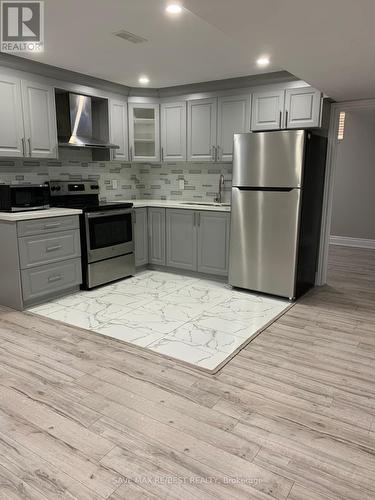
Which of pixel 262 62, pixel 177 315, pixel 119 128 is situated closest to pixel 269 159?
pixel 262 62

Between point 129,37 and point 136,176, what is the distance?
2.63 m

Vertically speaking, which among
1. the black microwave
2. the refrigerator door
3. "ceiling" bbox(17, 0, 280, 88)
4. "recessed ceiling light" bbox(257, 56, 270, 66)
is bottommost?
the black microwave

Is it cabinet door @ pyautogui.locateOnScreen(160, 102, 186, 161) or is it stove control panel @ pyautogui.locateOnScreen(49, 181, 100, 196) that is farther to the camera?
cabinet door @ pyautogui.locateOnScreen(160, 102, 186, 161)

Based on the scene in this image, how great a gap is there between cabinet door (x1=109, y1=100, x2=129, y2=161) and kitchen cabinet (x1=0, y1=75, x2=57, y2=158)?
863 millimetres

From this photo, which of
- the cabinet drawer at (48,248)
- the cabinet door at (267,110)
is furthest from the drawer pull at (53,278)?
the cabinet door at (267,110)

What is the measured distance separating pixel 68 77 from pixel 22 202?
1.51m

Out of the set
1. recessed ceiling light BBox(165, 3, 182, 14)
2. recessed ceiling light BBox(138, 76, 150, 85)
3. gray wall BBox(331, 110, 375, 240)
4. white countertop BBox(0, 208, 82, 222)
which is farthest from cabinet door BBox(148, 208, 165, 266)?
gray wall BBox(331, 110, 375, 240)

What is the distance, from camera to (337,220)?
6.81 metres

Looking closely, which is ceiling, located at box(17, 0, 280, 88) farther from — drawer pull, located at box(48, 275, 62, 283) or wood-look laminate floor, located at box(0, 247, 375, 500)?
wood-look laminate floor, located at box(0, 247, 375, 500)

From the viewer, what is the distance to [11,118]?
3.61 metres

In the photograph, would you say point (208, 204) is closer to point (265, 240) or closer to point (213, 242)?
point (213, 242)

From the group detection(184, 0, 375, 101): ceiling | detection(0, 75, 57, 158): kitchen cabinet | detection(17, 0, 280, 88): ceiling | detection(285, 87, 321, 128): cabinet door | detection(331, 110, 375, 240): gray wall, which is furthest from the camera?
detection(331, 110, 375, 240): gray wall

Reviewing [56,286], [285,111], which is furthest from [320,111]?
[56,286]

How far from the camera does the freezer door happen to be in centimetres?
367
